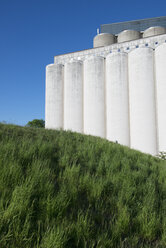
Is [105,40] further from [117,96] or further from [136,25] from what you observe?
[117,96]

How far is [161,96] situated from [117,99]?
239 inches

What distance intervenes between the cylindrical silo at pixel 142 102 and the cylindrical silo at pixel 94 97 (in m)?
4.60

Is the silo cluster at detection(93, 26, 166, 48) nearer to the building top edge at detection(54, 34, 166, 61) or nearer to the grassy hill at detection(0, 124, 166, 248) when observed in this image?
the building top edge at detection(54, 34, 166, 61)

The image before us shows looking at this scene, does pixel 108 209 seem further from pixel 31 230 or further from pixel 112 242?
pixel 31 230

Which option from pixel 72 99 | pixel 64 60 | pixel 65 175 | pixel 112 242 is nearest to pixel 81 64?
pixel 72 99

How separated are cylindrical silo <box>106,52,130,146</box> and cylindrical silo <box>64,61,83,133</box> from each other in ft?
16.2

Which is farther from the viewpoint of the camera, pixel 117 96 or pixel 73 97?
pixel 73 97

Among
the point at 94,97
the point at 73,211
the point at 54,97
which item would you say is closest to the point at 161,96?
the point at 94,97

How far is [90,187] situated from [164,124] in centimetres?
2193

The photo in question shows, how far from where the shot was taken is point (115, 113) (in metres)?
26.2

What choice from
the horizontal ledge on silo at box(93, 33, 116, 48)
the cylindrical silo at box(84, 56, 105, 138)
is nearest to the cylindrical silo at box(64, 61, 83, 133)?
the cylindrical silo at box(84, 56, 105, 138)

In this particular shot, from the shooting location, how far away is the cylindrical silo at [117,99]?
84.6ft

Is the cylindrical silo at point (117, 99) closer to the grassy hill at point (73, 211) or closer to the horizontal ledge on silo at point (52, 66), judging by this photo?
the horizontal ledge on silo at point (52, 66)

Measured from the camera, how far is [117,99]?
2639cm
